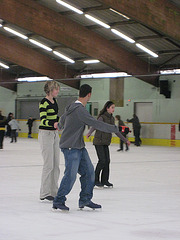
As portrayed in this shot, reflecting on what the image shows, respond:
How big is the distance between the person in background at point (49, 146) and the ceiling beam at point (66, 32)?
49.1 feet

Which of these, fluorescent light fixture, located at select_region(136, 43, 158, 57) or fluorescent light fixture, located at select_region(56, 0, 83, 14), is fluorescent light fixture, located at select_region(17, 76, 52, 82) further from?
fluorescent light fixture, located at select_region(56, 0, 83, 14)

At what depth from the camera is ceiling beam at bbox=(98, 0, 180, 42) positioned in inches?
765

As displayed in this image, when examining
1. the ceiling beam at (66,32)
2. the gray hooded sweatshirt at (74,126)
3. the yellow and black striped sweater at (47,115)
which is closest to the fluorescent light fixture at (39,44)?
the ceiling beam at (66,32)

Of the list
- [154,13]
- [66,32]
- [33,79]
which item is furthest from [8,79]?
[154,13]

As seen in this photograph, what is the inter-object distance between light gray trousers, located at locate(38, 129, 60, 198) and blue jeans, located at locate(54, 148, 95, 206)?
793 mm

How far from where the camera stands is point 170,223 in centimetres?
581

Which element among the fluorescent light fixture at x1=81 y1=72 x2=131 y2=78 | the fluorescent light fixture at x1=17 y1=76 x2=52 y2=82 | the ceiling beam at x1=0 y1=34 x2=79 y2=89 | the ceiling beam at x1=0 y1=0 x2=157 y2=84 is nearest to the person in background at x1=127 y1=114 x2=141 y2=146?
the ceiling beam at x1=0 y1=0 x2=157 y2=84

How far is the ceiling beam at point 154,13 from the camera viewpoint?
765 inches

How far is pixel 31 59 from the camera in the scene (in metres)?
31.2

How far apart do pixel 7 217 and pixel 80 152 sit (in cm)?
115

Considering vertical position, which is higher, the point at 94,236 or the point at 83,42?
the point at 83,42

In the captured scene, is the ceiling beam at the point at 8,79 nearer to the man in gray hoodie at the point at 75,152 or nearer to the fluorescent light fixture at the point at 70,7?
the fluorescent light fixture at the point at 70,7

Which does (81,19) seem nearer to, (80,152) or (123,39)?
(123,39)

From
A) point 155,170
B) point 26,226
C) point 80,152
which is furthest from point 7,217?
point 155,170
